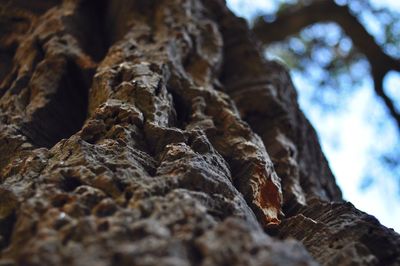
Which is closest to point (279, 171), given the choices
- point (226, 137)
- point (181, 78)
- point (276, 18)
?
point (226, 137)

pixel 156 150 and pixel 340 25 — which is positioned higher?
pixel 340 25

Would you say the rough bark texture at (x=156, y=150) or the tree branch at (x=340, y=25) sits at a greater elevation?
the tree branch at (x=340, y=25)

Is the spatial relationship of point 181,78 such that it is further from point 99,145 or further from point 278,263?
point 278,263

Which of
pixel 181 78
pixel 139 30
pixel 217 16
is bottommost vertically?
pixel 181 78

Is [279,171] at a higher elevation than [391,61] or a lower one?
lower

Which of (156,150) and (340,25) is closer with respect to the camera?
(156,150)
